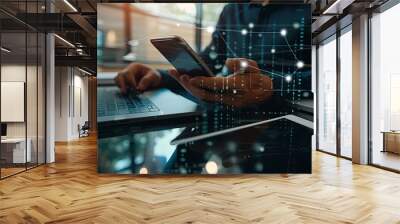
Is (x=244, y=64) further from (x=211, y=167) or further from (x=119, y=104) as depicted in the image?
(x=119, y=104)

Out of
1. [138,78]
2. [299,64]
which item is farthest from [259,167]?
[138,78]

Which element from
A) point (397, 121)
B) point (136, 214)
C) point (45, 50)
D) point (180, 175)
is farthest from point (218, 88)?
point (45, 50)

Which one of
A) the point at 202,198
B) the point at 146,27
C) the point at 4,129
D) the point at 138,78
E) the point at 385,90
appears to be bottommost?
the point at 202,198

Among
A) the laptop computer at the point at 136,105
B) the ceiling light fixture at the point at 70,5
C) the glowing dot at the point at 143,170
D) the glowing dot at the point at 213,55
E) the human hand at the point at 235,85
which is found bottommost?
the glowing dot at the point at 143,170

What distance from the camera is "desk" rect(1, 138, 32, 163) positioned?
6370mm

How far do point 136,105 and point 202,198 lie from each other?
2068mm

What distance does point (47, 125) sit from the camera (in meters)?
7.77

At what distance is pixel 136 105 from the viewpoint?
19.1ft

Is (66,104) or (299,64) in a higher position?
(299,64)

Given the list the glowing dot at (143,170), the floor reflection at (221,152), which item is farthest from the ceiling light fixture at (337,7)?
the glowing dot at (143,170)

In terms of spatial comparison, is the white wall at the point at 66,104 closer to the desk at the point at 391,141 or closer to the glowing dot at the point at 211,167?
the glowing dot at the point at 211,167

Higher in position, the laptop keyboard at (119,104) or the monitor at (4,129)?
the laptop keyboard at (119,104)

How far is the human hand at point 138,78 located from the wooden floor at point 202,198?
150 centimetres

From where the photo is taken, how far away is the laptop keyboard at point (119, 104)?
583 centimetres
